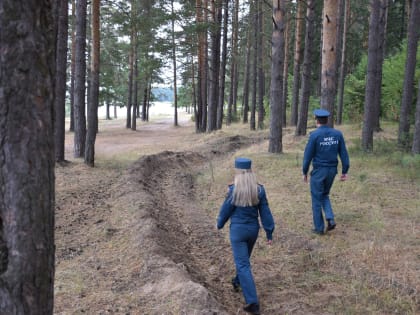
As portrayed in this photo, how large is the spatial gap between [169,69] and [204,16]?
12.5 metres

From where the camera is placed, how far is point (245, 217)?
5.18 metres

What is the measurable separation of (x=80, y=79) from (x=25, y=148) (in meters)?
13.8

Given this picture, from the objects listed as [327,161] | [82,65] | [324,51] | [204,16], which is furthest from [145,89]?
[327,161]

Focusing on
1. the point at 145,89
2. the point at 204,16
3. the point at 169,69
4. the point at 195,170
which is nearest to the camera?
the point at 195,170

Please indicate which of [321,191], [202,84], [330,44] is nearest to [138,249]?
[321,191]

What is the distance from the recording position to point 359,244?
6.64 metres

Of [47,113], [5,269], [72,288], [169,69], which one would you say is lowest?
[72,288]

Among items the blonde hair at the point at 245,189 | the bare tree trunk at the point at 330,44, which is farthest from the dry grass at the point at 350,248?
the bare tree trunk at the point at 330,44

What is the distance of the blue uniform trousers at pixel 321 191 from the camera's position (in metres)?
7.16

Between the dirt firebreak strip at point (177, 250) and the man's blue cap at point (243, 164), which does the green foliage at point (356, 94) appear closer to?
the dirt firebreak strip at point (177, 250)

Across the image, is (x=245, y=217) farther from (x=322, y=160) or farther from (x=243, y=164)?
(x=322, y=160)

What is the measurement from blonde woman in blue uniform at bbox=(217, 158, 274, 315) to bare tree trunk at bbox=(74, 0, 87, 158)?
11.4m

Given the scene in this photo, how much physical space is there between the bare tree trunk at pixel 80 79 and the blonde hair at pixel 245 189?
1140 centimetres

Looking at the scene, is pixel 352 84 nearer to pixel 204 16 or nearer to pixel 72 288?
pixel 204 16
